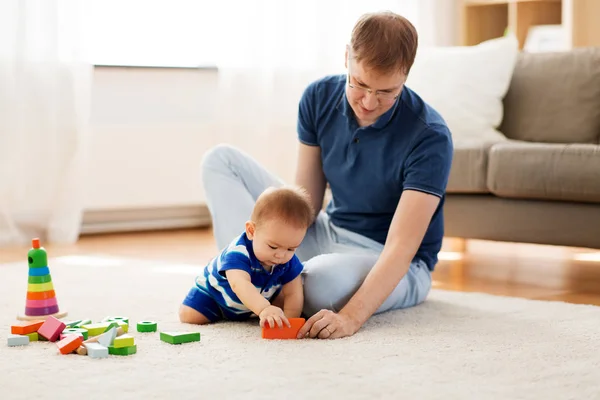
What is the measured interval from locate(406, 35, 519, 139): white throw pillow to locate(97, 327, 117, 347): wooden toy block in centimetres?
191

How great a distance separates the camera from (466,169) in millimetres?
2842

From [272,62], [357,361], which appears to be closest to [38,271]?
[357,361]

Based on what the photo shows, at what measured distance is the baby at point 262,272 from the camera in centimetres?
169

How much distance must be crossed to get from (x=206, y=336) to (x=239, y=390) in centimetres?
40

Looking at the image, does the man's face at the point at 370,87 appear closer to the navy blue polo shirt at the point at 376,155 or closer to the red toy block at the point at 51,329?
the navy blue polo shirt at the point at 376,155

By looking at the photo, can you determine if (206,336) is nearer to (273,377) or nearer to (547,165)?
(273,377)

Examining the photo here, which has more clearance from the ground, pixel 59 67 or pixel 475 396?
pixel 59 67

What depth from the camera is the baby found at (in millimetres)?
→ 1688

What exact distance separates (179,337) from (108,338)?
0.14 meters

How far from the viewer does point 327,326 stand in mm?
1749

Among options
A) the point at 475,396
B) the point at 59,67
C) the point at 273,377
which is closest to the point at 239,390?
the point at 273,377

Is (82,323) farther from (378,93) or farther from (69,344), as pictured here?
(378,93)

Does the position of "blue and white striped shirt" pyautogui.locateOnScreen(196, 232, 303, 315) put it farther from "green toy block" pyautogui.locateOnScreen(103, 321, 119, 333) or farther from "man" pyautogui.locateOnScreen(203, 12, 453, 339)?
"green toy block" pyautogui.locateOnScreen(103, 321, 119, 333)

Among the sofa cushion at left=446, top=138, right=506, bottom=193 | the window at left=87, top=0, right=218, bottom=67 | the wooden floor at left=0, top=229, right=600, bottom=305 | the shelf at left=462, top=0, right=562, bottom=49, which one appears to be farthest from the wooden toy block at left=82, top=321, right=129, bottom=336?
the shelf at left=462, top=0, right=562, bottom=49
